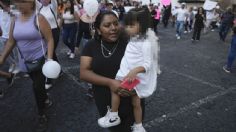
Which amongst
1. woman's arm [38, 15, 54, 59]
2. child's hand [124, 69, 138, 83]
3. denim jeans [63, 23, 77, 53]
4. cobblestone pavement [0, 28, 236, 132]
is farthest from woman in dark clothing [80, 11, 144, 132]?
denim jeans [63, 23, 77, 53]

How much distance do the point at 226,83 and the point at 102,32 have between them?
4.93m

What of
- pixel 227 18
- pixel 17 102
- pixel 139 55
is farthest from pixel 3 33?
pixel 227 18

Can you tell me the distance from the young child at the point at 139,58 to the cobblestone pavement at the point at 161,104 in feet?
5.78

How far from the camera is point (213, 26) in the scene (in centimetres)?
1819

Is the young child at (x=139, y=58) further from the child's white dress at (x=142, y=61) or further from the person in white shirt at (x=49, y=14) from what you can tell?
the person in white shirt at (x=49, y=14)

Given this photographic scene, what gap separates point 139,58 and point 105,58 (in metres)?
0.30

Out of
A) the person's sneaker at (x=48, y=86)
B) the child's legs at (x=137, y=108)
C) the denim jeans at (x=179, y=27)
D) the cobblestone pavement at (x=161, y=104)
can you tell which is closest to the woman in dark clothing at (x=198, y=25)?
the denim jeans at (x=179, y=27)

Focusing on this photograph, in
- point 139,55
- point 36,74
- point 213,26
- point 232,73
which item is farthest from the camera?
point 213,26

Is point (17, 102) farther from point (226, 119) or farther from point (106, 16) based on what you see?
point (226, 119)

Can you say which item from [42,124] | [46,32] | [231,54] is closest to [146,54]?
[46,32]

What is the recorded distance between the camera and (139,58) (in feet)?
7.11

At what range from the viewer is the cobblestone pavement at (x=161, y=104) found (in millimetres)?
3957

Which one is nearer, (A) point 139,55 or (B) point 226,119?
(A) point 139,55

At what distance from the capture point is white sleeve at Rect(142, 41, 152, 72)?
212 cm
